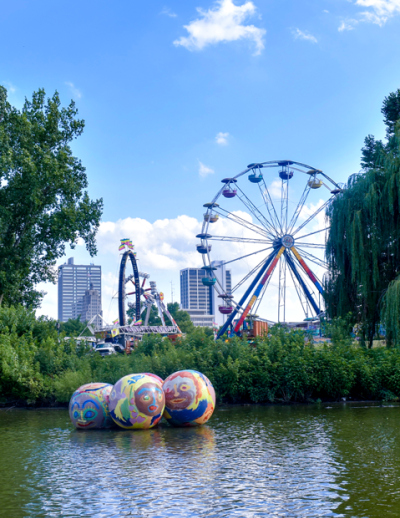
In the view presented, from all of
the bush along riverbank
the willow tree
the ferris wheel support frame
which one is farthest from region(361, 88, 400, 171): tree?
the ferris wheel support frame

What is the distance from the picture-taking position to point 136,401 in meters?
14.2

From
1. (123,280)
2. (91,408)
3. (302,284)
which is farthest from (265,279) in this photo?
(91,408)

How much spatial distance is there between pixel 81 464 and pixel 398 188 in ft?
59.2

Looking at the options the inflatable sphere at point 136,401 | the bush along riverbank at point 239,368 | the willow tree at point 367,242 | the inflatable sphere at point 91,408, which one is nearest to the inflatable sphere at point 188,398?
the inflatable sphere at point 136,401

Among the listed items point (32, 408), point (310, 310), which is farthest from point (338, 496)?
point (310, 310)

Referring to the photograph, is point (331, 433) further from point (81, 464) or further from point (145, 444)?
point (81, 464)

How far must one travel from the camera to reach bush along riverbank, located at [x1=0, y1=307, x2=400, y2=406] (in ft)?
66.3

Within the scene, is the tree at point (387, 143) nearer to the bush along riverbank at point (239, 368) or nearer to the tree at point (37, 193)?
the bush along riverbank at point (239, 368)

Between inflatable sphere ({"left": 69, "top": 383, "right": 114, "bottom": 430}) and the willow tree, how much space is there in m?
12.5

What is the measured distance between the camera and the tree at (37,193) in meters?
28.2

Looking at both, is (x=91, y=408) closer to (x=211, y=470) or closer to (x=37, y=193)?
(x=211, y=470)

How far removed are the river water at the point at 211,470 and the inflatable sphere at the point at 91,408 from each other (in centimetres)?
49

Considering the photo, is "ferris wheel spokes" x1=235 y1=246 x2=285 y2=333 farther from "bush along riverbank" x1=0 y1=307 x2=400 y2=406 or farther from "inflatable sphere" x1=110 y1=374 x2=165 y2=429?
"inflatable sphere" x1=110 y1=374 x2=165 y2=429

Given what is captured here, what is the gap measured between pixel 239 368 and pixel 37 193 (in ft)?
46.3
